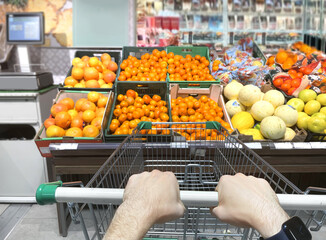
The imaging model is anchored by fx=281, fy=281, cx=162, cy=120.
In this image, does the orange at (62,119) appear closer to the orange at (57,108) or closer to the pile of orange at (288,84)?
the orange at (57,108)

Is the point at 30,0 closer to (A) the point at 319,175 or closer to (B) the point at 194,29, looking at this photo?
(B) the point at 194,29

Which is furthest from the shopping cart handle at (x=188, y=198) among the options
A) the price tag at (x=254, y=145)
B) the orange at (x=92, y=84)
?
the orange at (x=92, y=84)

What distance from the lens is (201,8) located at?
5281 millimetres

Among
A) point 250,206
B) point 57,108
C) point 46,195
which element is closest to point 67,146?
point 57,108

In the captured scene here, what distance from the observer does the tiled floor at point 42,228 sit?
2.28m

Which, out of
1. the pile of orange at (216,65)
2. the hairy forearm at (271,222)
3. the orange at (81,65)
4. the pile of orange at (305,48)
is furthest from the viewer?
the pile of orange at (305,48)

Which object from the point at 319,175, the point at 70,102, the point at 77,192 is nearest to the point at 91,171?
the point at 70,102

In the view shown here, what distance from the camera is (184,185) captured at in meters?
1.62

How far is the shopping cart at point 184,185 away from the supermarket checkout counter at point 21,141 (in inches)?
25.0

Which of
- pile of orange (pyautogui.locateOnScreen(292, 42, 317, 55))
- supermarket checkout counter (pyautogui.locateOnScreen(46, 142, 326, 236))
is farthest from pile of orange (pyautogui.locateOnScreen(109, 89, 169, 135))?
pile of orange (pyautogui.locateOnScreen(292, 42, 317, 55))

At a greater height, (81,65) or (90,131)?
(81,65)

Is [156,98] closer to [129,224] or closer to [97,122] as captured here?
[97,122]

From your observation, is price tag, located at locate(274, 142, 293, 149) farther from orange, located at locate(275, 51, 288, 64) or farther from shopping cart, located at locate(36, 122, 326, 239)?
orange, located at locate(275, 51, 288, 64)

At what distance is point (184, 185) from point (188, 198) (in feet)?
3.24
